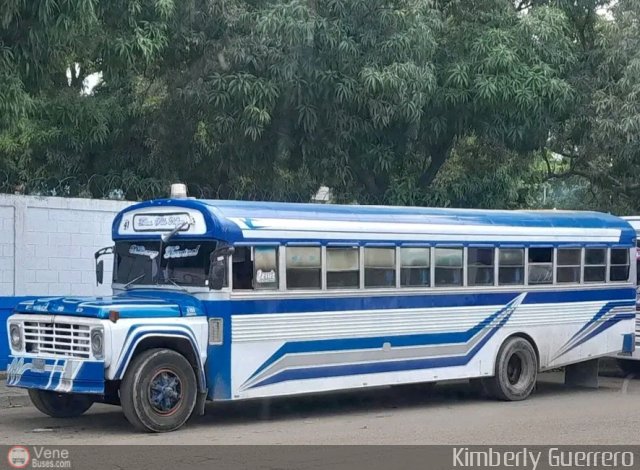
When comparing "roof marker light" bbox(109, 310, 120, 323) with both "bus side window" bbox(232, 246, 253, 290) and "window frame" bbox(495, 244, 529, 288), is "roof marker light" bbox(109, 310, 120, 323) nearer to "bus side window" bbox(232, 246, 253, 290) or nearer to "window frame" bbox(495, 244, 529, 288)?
"bus side window" bbox(232, 246, 253, 290)

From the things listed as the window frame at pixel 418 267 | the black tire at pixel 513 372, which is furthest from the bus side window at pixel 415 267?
the black tire at pixel 513 372

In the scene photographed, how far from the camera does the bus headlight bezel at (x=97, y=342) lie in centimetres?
1118

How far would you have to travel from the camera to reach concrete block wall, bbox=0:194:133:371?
1563 cm

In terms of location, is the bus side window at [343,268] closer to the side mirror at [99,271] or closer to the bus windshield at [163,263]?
the bus windshield at [163,263]

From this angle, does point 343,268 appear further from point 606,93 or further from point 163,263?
point 606,93

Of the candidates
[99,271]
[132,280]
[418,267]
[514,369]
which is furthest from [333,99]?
[132,280]

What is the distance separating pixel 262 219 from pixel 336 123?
21.5 ft

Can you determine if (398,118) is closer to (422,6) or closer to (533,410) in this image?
(422,6)

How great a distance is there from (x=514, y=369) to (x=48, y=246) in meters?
7.00

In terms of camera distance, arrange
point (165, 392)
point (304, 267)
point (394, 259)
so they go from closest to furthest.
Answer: point (165, 392), point (304, 267), point (394, 259)

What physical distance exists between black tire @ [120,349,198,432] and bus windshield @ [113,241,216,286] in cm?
103

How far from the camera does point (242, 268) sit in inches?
484

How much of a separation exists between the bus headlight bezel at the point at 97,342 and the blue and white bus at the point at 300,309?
15 millimetres

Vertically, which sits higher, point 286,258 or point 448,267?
point 286,258
